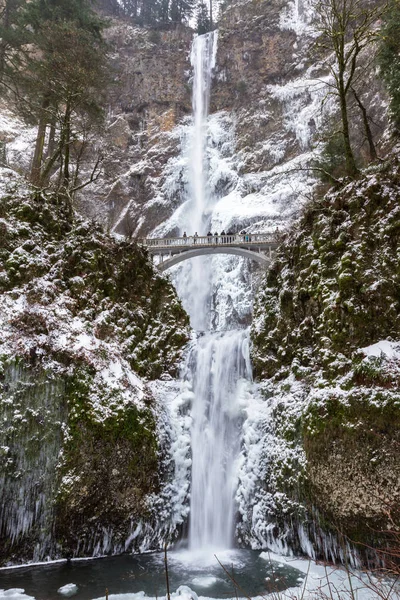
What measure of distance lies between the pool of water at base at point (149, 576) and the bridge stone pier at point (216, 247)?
60.2 ft

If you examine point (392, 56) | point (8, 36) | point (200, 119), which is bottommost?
point (392, 56)

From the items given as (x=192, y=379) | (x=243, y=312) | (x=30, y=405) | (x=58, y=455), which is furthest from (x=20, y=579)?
(x=243, y=312)

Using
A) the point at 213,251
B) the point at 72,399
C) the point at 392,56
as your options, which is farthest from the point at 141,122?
the point at 72,399

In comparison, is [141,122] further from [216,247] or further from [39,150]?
[39,150]

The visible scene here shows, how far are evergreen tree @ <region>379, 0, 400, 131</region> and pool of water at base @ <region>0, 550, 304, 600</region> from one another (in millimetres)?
13509

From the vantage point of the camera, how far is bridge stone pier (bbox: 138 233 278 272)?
2509cm

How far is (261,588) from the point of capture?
23.3 ft

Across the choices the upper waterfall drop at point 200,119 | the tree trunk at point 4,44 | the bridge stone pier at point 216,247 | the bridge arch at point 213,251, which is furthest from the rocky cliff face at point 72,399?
the upper waterfall drop at point 200,119

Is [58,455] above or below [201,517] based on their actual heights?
above

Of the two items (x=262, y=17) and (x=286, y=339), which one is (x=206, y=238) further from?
(x=262, y=17)

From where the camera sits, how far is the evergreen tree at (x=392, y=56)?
13.1m

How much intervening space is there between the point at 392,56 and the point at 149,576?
54.9 ft

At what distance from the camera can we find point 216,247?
2578 cm

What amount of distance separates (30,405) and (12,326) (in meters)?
1.85
